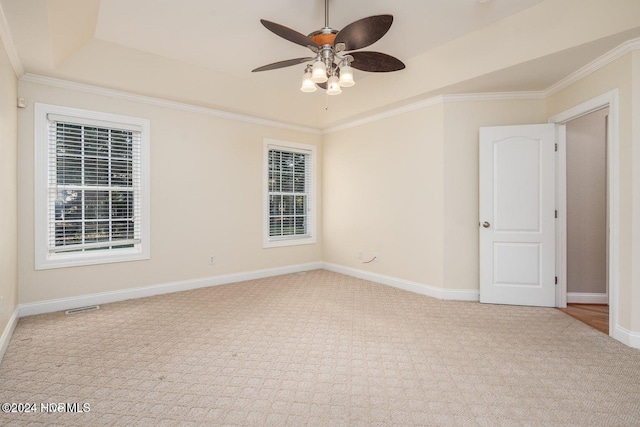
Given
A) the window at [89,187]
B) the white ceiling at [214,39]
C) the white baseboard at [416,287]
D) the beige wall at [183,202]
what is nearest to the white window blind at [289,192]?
the beige wall at [183,202]

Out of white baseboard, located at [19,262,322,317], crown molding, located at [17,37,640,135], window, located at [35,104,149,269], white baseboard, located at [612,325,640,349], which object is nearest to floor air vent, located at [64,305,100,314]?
white baseboard, located at [19,262,322,317]

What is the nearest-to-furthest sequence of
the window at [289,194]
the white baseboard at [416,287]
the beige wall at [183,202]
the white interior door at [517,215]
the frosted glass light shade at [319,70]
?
the frosted glass light shade at [319,70]
the beige wall at [183,202]
the white interior door at [517,215]
the white baseboard at [416,287]
the window at [289,194]

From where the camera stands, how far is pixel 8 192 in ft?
9.21

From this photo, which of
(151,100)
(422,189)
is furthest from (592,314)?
(151,100)

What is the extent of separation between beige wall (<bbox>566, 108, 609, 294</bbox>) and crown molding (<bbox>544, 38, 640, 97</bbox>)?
28.2 inches

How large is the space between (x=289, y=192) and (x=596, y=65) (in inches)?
169

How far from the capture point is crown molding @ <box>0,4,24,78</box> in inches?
93.4

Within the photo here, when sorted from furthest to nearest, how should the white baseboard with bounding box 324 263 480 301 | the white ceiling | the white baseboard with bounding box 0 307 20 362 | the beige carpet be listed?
the white baseboard with bounding box 324 263 480 301, the white ceiling, the white baseboard with bounding box 0 307 20 362, the beige carpet

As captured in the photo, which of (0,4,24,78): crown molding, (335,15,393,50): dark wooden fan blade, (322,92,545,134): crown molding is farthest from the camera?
(322,92,545,134): crown molding

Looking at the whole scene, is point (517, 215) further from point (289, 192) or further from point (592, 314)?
point (289, 192)

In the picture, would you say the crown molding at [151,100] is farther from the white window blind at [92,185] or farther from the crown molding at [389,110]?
the white window blind at [92,185]

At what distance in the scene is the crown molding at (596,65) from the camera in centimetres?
265

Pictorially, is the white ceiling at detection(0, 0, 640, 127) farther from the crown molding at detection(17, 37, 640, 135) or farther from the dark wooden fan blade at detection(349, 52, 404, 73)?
the dark wooden fan blade at detection(349, 52, 404, 73)

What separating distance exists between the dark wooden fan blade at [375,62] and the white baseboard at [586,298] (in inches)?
143
